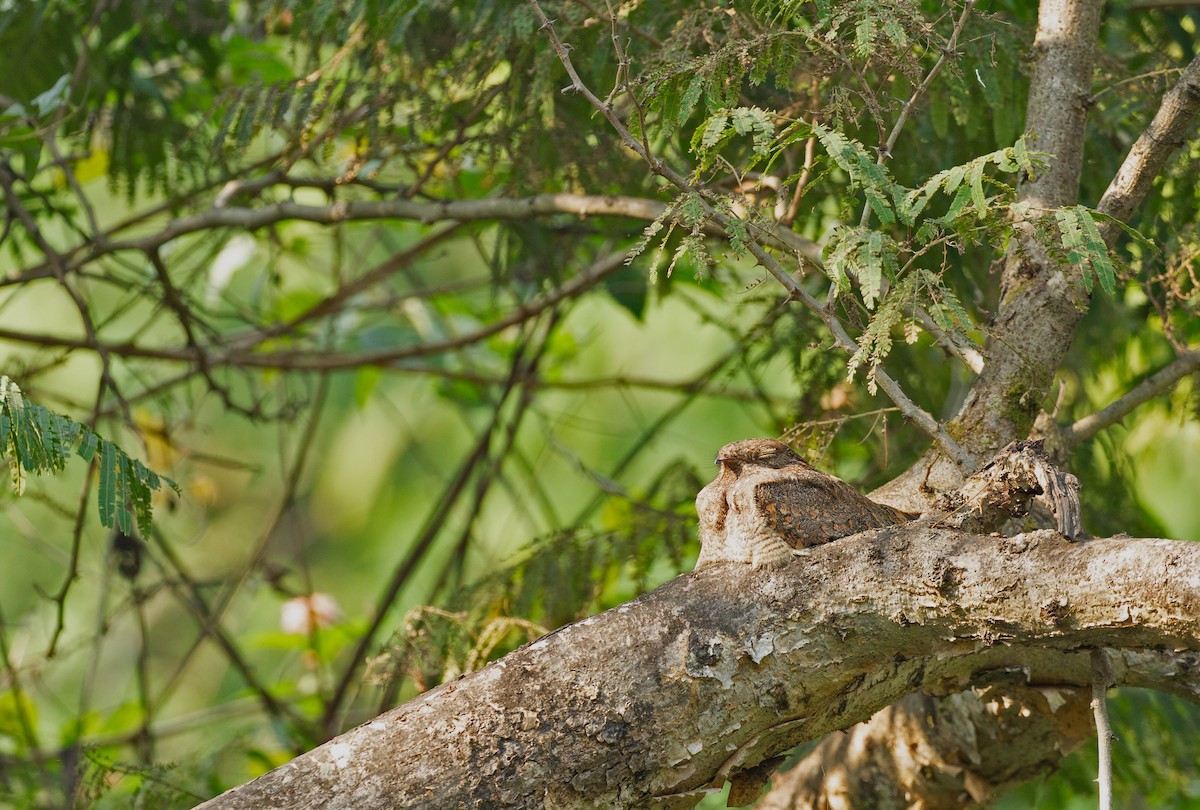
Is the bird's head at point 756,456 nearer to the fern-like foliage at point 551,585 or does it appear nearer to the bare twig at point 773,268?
the bare twig at point 773,268

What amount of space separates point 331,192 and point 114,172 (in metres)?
0.84

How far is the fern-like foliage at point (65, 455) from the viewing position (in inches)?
60.2

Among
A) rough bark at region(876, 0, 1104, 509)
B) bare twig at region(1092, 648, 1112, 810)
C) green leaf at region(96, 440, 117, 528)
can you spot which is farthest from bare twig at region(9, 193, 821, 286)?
bare twig at region(1092, 648, 1112, 810)

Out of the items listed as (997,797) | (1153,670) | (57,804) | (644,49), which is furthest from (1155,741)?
(57,804)

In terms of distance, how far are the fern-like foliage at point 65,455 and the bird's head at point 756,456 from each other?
0.77 meters

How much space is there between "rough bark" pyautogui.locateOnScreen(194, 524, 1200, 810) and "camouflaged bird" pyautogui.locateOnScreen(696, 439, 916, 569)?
0.04m

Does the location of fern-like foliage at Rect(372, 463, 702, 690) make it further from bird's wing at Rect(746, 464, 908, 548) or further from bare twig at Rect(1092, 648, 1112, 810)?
bare twig at Rect(1092, 648, 1112, 810)

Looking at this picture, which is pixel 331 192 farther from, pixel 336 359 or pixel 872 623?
pixel 872 623

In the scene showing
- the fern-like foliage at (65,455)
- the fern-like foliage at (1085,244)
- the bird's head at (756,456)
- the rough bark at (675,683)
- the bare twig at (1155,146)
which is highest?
the fern-like foliage at (65,455)

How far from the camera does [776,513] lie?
143 cm

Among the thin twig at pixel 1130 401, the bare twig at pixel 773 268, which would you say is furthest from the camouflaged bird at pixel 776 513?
the thin twig at pixel 1130 401

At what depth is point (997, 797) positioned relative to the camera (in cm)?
224

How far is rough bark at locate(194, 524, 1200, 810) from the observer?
129cm

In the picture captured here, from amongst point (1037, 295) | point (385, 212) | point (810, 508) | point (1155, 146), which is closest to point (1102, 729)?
point (810, 508)
